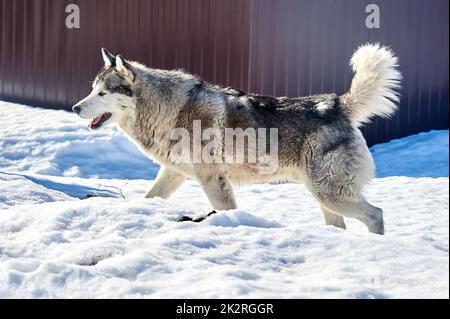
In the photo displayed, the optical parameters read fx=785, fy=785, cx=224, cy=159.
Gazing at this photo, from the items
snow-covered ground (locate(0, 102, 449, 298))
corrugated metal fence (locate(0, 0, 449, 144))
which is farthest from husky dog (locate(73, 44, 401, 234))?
corrugated metal fence (locate(0, 0, 449, 144))

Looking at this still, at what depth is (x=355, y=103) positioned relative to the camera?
255 inches

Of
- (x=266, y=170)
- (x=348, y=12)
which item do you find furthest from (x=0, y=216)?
(x=348, y=12)

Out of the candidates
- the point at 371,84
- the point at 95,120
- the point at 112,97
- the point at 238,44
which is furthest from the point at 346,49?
the point at 95,120

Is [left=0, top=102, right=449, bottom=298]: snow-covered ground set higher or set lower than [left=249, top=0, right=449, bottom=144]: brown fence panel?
lower

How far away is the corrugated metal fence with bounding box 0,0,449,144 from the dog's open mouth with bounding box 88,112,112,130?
5279 millimetres

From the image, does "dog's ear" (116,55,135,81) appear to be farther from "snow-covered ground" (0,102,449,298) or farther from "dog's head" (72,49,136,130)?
"snow-covered ground" (0,102,449,298)

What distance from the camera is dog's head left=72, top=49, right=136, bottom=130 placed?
675 centimetres

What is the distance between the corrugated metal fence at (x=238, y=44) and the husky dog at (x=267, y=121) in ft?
16.8

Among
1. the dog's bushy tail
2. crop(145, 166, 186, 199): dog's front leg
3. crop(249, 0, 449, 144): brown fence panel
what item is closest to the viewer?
the dog's bushy tail

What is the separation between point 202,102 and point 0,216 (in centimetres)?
205

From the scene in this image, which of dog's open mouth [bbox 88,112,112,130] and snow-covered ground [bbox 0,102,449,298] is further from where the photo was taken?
dog's open mouth [bbox 88,112,112,130]

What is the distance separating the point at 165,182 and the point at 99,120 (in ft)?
2.58

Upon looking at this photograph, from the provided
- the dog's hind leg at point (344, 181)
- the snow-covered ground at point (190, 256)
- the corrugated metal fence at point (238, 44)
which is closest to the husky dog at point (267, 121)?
the dog's hind leg at point (344, 181)
